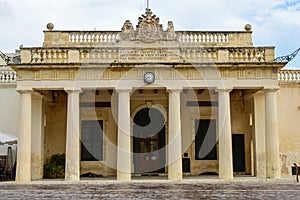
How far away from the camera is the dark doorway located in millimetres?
22328

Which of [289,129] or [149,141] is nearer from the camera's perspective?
[289,129]

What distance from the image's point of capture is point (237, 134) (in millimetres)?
22516

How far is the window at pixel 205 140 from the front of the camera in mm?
22469

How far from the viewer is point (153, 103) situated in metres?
22.6

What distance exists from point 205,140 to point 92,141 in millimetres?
5472

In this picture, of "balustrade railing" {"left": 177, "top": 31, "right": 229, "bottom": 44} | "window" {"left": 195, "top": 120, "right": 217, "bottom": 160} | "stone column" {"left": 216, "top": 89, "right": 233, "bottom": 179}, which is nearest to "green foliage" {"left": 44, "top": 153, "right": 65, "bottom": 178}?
"window" {"left": 195, "top": 120, "right": 217, "bottom": 160}

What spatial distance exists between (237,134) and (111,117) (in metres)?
6.15

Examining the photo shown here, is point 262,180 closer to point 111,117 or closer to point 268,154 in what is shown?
point 268,154

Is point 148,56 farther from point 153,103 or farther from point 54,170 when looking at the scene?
point 54,170

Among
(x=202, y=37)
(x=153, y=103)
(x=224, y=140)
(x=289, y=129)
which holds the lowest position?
(x=224, y=140)

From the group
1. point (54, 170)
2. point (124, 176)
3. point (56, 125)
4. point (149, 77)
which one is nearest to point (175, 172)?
point (124, 176)

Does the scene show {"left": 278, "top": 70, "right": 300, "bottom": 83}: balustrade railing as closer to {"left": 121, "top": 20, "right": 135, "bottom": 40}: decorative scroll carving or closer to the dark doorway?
the dark doorway

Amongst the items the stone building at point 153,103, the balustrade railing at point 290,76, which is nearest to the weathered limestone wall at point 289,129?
the stone building at point 153,103

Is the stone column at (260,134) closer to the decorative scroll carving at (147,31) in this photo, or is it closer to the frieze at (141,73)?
the frieze at (141,73)
